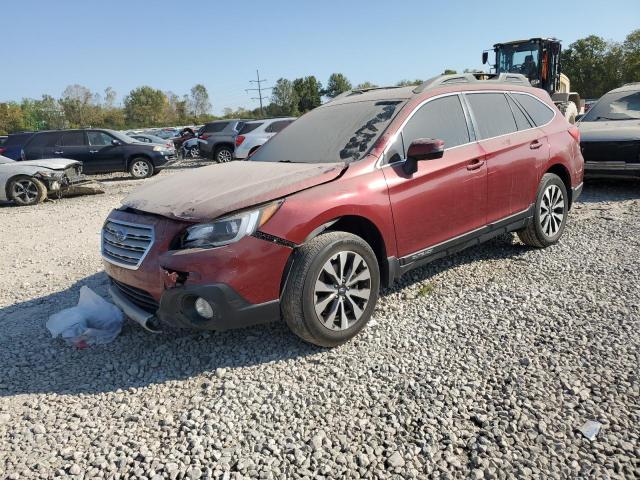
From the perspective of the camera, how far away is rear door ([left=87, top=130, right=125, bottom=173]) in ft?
46.5

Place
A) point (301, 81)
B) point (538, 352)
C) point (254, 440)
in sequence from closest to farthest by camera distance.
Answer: point (254, 440) < point (538, 352) < point (301, 81)

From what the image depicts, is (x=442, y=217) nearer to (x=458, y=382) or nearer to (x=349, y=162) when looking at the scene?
(x=349, y=162)

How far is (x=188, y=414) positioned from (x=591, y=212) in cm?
629

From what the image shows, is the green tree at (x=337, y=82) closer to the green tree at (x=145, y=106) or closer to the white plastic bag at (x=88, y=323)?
the green tree at (x=145, y=106)

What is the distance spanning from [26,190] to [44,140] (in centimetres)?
395

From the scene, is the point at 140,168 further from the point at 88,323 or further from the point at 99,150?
the point at 88,323

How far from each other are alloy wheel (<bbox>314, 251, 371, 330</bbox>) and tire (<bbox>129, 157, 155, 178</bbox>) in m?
13.0

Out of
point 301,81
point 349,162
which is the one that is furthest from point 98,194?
point 301,81

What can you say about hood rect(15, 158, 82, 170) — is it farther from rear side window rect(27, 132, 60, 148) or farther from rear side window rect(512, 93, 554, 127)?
rear side window rect(512, 93, 554, 127)

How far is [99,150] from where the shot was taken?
1421 cm

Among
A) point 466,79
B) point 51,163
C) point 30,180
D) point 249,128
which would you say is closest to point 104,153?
point 51,163

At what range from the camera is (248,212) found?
2984mm

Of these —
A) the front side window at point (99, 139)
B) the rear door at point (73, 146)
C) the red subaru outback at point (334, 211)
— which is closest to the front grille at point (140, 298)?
the red subaru outback at point (334, 211)

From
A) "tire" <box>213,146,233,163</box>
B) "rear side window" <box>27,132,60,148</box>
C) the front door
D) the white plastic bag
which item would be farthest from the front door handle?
"tire" <box>213,146,233,163</box>
